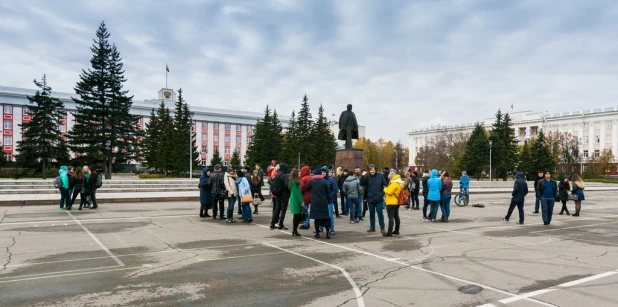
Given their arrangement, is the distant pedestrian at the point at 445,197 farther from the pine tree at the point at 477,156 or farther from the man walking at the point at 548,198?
the pine tree at the point at 477,156

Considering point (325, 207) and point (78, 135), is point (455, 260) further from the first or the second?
point (78, 135)

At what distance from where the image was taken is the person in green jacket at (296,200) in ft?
34.1

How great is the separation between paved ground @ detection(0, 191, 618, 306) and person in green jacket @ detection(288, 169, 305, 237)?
46 cm

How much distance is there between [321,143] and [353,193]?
2112 inches

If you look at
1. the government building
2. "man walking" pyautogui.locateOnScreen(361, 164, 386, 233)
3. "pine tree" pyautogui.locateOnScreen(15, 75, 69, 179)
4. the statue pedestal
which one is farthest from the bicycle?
the government building

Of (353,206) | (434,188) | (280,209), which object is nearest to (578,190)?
(434,188)

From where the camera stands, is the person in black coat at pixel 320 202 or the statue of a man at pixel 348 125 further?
the statue of a man at pixel 348 125

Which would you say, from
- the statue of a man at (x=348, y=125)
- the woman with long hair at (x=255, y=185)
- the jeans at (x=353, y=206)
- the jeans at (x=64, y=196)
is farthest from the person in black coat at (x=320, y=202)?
the statue of a man at (x=348, y=125)

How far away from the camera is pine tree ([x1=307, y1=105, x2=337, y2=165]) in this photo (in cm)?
6625

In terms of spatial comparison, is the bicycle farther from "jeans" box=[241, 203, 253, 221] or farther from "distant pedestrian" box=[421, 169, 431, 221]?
"jeans" box=[241, 203, 253, 221]

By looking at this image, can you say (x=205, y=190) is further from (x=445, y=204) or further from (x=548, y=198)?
(x=548, y=198)

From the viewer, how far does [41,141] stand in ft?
162

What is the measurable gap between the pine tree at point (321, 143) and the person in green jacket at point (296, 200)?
181 feet

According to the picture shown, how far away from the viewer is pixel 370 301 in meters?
5.41
